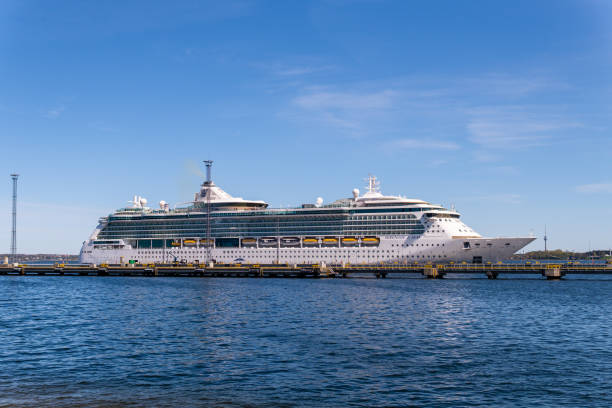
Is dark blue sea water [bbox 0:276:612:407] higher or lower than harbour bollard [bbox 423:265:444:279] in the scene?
lower

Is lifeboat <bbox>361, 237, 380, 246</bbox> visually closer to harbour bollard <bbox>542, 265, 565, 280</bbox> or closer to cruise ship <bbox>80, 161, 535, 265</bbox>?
cruise ship <bbox>80, 161, 535, 265</bbox>

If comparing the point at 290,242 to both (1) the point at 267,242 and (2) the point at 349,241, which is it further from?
(2) the point at 349,241

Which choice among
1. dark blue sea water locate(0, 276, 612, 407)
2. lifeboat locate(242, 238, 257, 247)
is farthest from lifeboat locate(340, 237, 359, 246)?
dark blue sea water locate(0, 276, 612, 407)

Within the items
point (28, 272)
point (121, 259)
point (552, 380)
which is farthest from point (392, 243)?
point (552, 380)

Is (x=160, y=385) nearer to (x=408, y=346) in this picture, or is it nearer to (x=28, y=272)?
(x=408, y=346)

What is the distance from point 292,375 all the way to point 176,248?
337 feet

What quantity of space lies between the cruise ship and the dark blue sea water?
4795 cm

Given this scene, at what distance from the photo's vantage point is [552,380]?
23312 mm

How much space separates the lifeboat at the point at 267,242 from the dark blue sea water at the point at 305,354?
61886 mm

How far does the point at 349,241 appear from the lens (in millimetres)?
106938

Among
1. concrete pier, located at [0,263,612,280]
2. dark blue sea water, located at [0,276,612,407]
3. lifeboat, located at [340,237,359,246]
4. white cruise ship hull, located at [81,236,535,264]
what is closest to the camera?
dark blue sea water, located at [0,276,612,407]

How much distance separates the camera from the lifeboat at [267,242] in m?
114

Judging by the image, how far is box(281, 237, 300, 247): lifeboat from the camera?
4397 inches

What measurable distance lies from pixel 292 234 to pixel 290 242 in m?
1.64
